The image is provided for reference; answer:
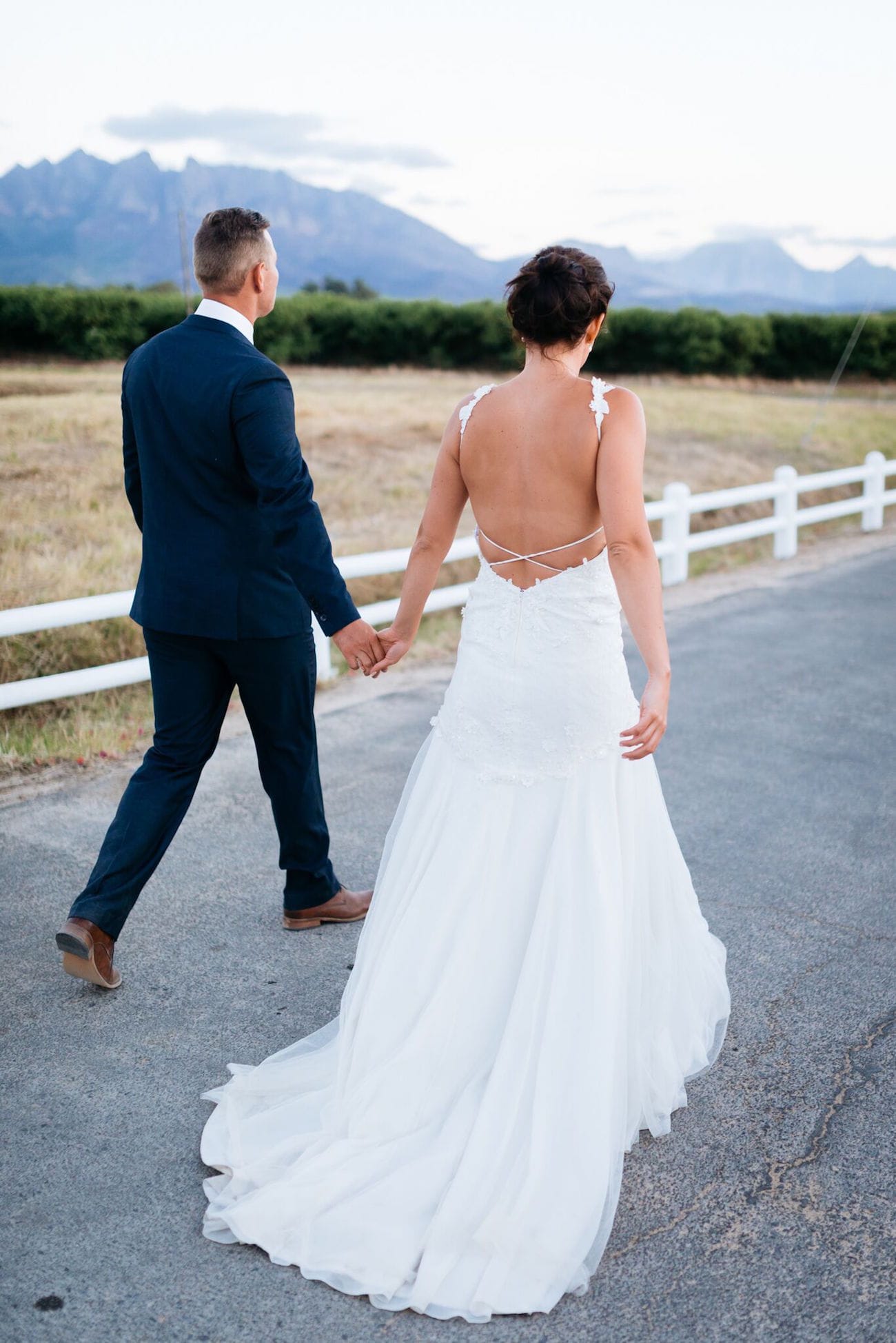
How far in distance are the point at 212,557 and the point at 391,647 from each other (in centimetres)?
63

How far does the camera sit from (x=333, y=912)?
421 cm

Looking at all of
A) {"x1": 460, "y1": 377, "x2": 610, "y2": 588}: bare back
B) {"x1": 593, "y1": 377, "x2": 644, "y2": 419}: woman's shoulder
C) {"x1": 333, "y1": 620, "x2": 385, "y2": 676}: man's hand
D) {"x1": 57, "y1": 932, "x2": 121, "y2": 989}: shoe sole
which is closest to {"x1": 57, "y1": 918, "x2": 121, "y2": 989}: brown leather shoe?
{"x1": 57, "y1": 932, "x2": 121, "y2": 989}: shoe sole

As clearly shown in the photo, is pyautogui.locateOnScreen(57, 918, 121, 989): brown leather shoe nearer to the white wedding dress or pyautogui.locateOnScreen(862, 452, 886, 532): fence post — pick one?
the white wedding dress

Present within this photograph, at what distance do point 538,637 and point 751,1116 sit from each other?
A: 139cm

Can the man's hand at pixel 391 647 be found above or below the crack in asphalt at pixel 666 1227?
above

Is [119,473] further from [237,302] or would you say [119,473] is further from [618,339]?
[618,339]

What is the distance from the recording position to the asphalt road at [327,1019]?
94.1 inches

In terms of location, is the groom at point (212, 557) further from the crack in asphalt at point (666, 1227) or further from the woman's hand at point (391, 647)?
the crack in asphalt at point (666, 1227)

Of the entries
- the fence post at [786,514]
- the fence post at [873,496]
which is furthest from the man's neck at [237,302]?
the fence post at [873,496]

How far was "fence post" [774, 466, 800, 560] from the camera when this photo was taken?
12.4 m

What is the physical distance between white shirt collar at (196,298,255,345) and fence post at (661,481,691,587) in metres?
7.60

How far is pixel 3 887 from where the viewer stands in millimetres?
4488

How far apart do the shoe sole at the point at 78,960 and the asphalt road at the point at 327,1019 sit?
9 centimetres

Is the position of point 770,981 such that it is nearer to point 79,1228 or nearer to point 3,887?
point 79,1228
